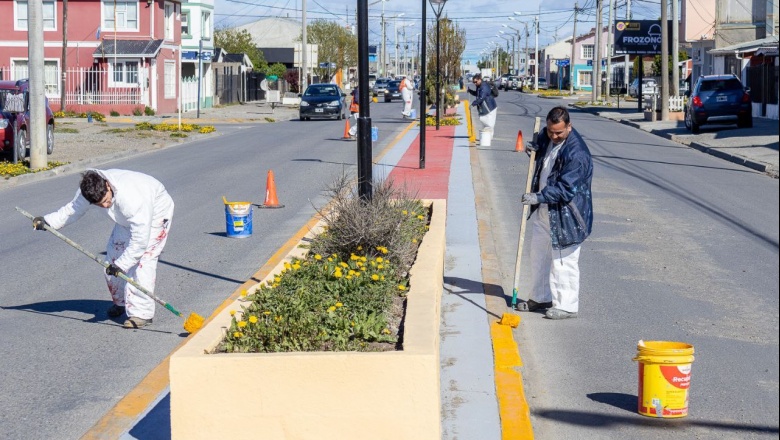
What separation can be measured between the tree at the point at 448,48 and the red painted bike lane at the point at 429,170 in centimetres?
1271

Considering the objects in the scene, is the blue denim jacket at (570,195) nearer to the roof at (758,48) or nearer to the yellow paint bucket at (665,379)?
the yellow paint bucket at (665,379)

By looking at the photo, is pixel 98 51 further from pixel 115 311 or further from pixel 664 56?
pixel 115 311

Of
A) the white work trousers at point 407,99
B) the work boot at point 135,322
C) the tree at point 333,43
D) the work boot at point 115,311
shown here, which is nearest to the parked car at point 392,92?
the tree at point 333,43

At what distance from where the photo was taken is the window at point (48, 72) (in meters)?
50.1

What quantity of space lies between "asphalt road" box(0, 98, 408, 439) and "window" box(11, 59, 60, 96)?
30102 millimetres

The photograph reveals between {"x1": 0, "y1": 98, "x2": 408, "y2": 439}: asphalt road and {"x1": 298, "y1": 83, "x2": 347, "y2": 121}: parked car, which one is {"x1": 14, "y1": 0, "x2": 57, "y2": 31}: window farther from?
{"x1": 0, "y1": 98, "x2": 408, "y2": 439}: asphalt road

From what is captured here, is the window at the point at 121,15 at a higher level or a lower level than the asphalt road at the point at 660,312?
higher

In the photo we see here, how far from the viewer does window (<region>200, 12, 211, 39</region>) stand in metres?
63.7

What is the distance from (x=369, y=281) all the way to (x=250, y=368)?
226 cm

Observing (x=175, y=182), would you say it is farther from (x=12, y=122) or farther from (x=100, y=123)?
(x=100, y=123)

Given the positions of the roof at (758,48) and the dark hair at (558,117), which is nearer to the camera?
the dark hair at (558,117)

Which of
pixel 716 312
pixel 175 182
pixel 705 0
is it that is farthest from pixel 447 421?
pixel 705 0

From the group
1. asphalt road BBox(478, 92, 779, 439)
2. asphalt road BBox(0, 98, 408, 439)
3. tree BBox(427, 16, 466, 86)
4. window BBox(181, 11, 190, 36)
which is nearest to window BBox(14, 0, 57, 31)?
window BBox(181, 11, 190, 36)

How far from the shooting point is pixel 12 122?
22.8 m
